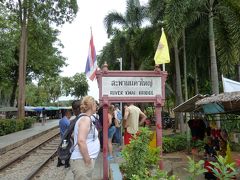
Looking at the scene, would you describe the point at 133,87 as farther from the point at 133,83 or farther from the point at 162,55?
the point at 162,55

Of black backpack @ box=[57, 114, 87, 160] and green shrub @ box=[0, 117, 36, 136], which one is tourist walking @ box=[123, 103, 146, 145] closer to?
black backpack @ box=[57, 114, 87, 160]

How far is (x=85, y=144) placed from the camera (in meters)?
4.38

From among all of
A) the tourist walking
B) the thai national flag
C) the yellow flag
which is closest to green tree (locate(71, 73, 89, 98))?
the thai national flag

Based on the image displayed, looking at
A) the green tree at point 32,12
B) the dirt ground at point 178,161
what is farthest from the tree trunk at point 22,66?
the dirt ground at point 178,161

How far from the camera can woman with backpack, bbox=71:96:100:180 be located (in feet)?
14.4

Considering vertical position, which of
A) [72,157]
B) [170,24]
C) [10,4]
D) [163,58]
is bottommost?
[72,157]

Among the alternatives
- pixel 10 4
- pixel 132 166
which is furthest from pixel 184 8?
pixel 10 4

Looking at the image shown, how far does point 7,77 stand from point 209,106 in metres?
41.5

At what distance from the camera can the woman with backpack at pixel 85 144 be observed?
439 cm

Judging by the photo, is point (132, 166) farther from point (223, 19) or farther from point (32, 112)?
point (32, 112)

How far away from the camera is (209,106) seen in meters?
9.46

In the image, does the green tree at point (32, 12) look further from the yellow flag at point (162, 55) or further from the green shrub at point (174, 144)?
the yellow flag at point (162, 55)

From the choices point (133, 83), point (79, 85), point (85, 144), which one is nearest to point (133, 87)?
point (133, 83)

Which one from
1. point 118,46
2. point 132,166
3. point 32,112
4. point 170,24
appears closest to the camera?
point 132,166
